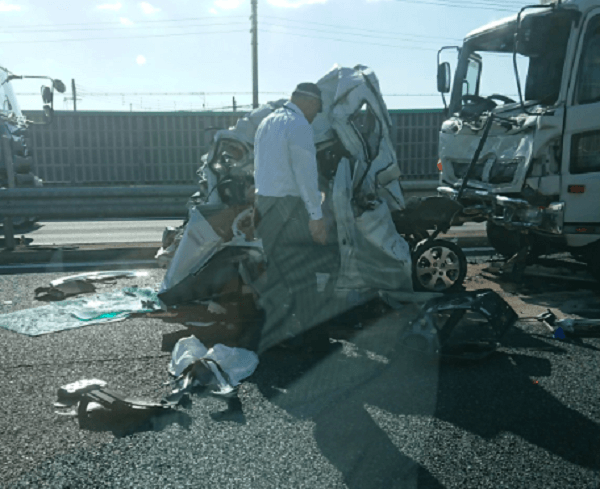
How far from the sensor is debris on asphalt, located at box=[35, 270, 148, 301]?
19.1ft

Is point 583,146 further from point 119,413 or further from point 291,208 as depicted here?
point 119,413

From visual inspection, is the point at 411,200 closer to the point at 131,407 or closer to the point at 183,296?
the point at 183,296

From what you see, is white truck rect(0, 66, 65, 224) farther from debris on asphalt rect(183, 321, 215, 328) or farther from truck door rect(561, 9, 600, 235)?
truck door rect(561, 9, 600, 235)

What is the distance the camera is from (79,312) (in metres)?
5.18

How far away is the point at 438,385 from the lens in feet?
12.0

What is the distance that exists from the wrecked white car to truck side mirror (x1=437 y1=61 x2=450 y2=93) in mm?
2686

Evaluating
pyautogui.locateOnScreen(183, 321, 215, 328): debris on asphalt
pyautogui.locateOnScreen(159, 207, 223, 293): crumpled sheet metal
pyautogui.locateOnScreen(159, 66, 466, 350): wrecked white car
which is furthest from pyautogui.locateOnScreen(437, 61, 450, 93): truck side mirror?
pyautogui.locateOnScreen(183, 321, 215, 328): debris on asphalt

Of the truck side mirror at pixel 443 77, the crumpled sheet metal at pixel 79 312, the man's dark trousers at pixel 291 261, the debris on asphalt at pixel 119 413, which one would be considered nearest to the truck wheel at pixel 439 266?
the man's dark trousers at pixel 291 261

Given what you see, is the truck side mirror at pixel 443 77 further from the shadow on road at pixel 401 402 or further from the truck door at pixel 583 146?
the shadow on road at pixel 401 402

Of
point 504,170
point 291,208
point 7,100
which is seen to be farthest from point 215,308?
point 7,100

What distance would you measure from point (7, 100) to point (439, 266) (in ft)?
30.3

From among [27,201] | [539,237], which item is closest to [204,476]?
[539,237]

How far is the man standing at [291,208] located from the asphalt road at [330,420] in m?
0.35

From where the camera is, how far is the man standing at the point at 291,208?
3945 mm
